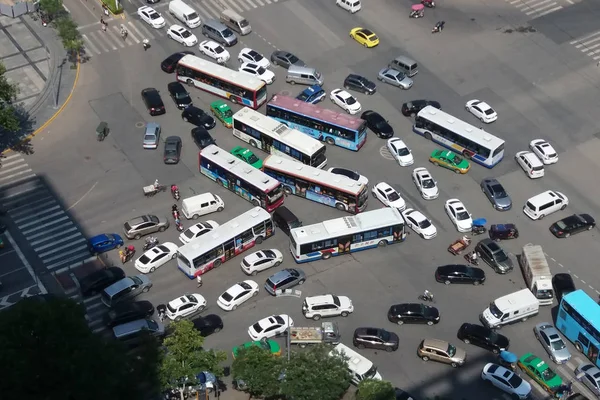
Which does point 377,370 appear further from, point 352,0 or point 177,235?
point 352,0

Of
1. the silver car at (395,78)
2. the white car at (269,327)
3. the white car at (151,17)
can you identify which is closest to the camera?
the white car at (269,327)

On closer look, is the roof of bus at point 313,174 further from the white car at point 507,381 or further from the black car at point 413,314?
the white car at point 507,381

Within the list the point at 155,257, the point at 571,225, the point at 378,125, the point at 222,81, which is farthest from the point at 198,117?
the point at 571,225

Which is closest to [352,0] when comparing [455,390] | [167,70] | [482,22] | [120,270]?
[482,22]

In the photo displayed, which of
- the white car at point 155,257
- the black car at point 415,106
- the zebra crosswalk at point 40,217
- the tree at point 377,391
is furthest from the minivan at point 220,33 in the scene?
the tree at point 377,391

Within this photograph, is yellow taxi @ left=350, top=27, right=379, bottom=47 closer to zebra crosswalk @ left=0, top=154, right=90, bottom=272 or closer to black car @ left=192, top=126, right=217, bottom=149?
black car @ left=192, top=126, right=217, bottom=149

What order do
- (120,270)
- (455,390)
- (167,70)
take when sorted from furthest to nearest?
(167,70) → (120,270) → (455,390)
